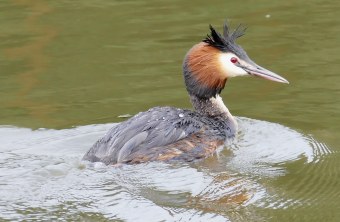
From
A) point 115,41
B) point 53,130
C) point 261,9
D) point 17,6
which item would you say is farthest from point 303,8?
point 53,130

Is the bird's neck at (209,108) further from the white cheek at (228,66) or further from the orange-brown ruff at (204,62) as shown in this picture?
the white cheek at (228,66)

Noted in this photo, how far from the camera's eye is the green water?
8.18 meters

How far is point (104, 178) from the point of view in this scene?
710 centimetres

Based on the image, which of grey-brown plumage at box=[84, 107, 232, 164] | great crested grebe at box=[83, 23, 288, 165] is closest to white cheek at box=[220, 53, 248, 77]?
great crested grebe at box=[83, 23, 288, 165]

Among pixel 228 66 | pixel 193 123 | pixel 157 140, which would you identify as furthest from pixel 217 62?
pixel 157 140

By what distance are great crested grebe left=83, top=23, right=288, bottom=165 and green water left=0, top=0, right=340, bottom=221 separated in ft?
1.96

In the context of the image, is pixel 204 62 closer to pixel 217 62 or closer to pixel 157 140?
pixel 217 62

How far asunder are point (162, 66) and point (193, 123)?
232cm

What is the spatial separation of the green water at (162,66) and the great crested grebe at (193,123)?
0.60 meters

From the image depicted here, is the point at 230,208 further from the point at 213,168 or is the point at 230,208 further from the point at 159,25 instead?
the point at 159,25

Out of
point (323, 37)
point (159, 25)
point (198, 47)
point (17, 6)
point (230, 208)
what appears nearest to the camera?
point (230, 208)

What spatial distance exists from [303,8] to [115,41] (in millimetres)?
2554

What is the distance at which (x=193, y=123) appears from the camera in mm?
7844

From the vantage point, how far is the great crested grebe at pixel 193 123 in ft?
24.4
